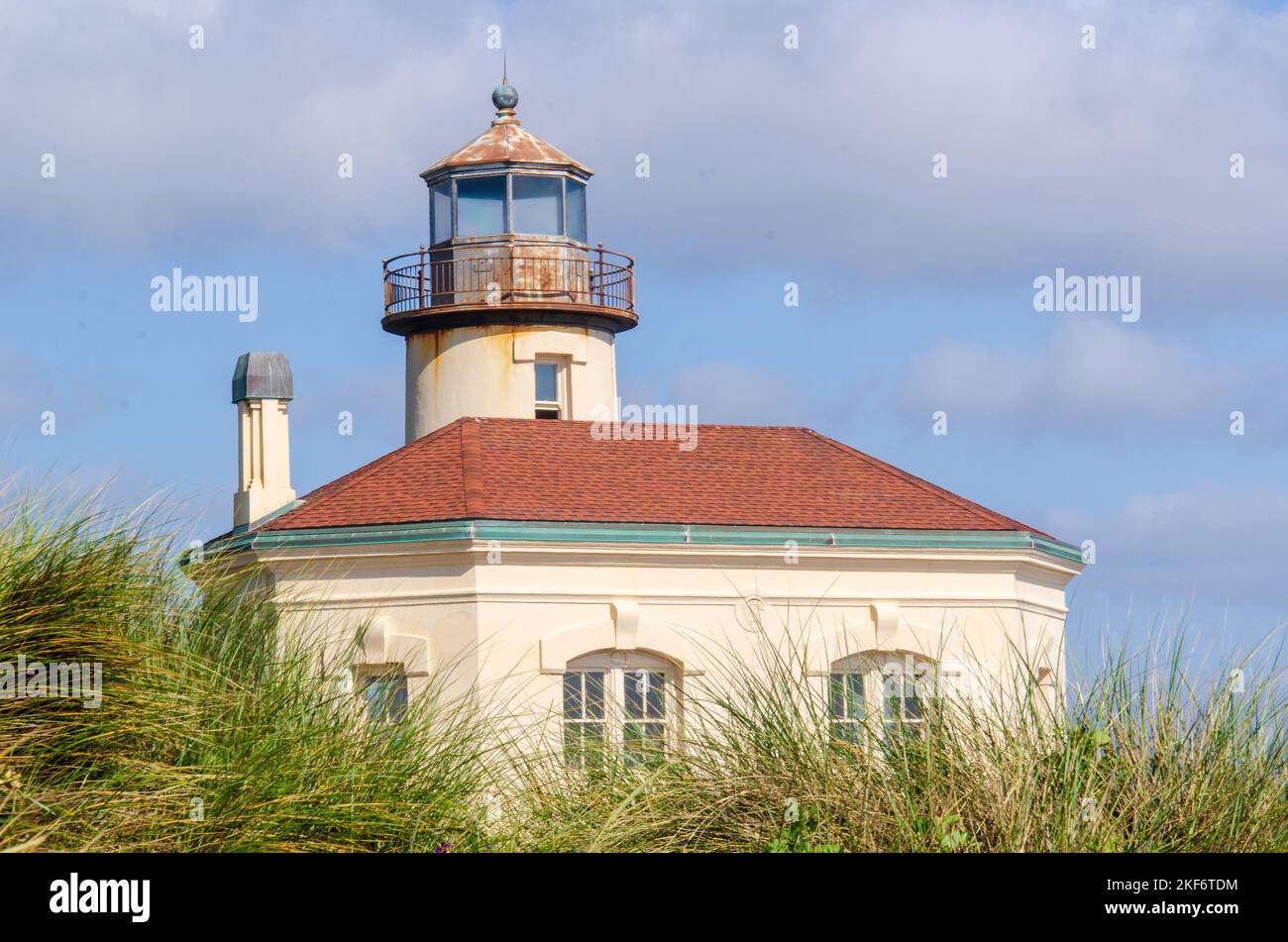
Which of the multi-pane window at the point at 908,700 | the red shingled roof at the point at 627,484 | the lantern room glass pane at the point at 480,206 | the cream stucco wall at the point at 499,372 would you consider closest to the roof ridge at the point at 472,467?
the red shingled roof at the point at 627,484

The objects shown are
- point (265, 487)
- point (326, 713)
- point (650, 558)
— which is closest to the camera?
point (326, 713)

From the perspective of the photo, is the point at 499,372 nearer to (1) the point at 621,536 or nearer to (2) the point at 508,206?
(2) the point at 508,206

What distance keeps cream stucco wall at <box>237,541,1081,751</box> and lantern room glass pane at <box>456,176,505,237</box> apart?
25.2 ft

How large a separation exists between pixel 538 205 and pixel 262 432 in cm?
583

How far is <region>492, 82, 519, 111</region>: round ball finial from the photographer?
101ft

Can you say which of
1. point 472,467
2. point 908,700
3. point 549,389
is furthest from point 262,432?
point 908,700

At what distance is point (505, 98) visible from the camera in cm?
3077

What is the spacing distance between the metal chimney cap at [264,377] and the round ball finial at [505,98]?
6111 millimetres

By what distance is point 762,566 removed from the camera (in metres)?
24.3
